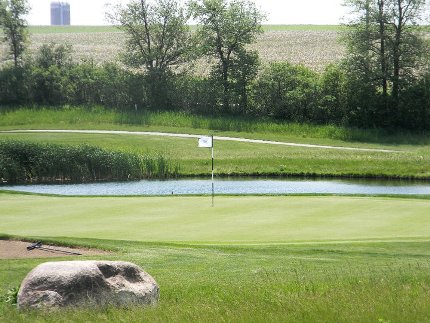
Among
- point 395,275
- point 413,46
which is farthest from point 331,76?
point 395,275

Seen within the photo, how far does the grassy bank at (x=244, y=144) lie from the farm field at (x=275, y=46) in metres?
16.8

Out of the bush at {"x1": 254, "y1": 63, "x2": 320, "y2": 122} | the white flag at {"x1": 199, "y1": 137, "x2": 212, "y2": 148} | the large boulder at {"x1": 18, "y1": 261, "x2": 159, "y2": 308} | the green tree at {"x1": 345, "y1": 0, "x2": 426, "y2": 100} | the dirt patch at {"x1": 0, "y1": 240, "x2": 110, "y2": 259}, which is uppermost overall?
the green tree at {"x1": 345, "y1": 0, "x2": 426, "y2": 100}

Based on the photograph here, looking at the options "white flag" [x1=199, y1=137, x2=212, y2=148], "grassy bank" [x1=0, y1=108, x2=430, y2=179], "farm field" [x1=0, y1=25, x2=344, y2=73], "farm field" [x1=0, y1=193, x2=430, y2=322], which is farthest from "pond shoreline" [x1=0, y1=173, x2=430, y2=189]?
"farm field" [x1=0, y1=25, x2=344, y2=73]

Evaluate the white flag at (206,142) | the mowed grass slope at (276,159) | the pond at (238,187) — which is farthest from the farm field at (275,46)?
the white flag at (206,142)

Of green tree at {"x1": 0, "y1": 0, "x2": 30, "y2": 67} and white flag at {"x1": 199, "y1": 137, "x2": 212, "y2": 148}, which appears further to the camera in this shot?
green tree at {"x1": 0, "y1": 0, "x2": 30, "y2": 67}

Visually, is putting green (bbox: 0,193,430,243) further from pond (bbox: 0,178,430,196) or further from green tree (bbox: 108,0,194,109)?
green tree (bbox: 108,0,194,109)

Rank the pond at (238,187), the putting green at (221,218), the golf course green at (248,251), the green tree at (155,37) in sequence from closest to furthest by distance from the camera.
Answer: the golf course green at (248,251), the putting green at (221,218), the pond at (238,187), the green tree at (155,37)

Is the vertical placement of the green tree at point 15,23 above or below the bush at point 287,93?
above

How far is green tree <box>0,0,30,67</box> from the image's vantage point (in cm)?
6675

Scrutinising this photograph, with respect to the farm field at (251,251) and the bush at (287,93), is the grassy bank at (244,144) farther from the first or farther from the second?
the farm field at (251,251)

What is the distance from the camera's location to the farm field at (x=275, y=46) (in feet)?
272

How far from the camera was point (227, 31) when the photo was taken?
61.5 metres

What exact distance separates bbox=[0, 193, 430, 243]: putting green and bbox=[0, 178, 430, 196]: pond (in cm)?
1015

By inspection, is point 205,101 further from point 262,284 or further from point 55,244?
point 262,284
